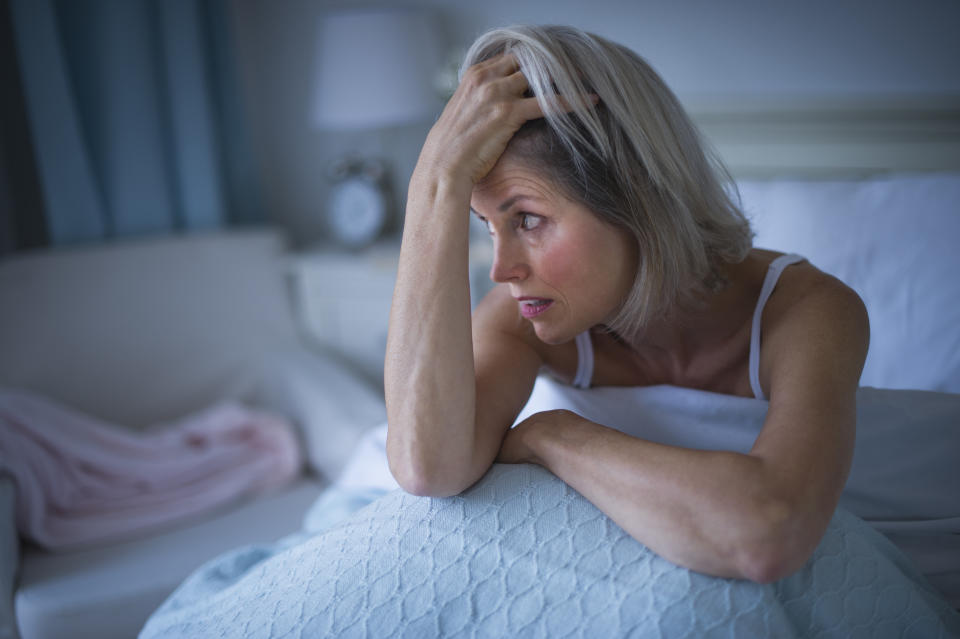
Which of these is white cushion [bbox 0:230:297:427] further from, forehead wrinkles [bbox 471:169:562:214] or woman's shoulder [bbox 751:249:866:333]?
woman's shoulder [bbox 751:249:866:333]

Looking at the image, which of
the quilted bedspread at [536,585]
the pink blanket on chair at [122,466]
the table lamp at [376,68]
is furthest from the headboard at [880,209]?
the pink blanket on chair at [122,466]

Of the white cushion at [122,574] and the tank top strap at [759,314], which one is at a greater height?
the tank top strap at [759,314]

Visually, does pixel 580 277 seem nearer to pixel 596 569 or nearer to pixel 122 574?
pixel 596 569

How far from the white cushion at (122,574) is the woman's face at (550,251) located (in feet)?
3.45

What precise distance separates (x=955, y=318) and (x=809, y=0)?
3.16ft

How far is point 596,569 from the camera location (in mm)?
777

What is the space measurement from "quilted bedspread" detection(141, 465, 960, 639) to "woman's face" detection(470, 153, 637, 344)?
213 mm

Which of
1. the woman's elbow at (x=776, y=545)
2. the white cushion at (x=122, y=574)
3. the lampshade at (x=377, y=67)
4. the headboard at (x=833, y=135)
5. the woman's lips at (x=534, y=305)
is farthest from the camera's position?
the lampshade at (x=377, y=67)

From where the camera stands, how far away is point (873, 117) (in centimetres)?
178

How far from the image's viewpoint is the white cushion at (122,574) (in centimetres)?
147

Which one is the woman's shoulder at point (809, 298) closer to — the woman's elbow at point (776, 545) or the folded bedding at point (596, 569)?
the folded bedding at point (596, 569)

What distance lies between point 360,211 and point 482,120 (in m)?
1.80

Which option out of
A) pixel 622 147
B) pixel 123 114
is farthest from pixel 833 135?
pixel 123 114

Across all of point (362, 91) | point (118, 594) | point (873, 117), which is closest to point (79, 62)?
point (362, 91)
